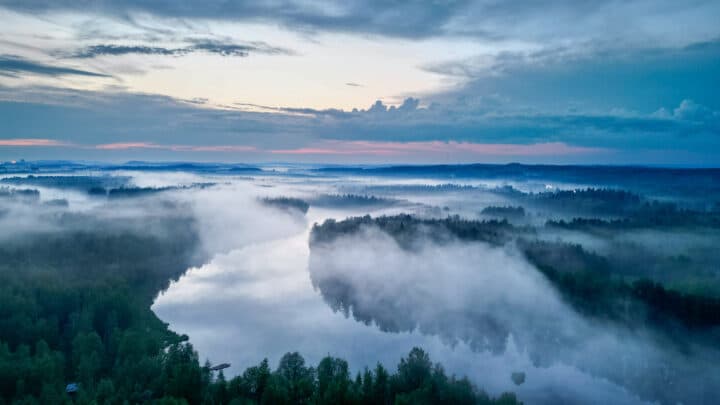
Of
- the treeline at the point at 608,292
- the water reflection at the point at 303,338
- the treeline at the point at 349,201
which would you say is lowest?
the water reflection at the point at 303,338

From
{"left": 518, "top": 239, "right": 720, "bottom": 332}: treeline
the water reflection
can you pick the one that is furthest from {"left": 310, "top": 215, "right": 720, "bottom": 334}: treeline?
the water reflection

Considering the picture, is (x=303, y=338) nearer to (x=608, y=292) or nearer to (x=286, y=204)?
(x=608, y=292)

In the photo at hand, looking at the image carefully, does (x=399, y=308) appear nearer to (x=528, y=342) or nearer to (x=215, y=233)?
(x=528, y=342)

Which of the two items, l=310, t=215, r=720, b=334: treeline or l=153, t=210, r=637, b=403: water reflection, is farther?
l=310, t=215, r=720, b=334: treeline

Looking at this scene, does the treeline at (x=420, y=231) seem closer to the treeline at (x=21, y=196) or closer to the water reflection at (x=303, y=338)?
the water reflection at (x=303, y=338)

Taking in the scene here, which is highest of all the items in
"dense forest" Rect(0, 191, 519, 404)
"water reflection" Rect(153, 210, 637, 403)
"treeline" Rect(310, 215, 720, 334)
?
"treeline" Rect(310, 215, 720, 334)

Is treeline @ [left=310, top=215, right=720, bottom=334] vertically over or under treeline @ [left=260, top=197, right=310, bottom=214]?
over

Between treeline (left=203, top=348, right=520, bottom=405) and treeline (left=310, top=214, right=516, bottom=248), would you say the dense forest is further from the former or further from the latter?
treeline (left=310, top=214, right=516, bottom=248)

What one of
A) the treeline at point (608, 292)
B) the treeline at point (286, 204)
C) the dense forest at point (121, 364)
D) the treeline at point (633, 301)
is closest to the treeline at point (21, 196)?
the treeline at point (286, 204)

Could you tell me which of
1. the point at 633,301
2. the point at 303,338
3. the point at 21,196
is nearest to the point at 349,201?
the point at 21,196
